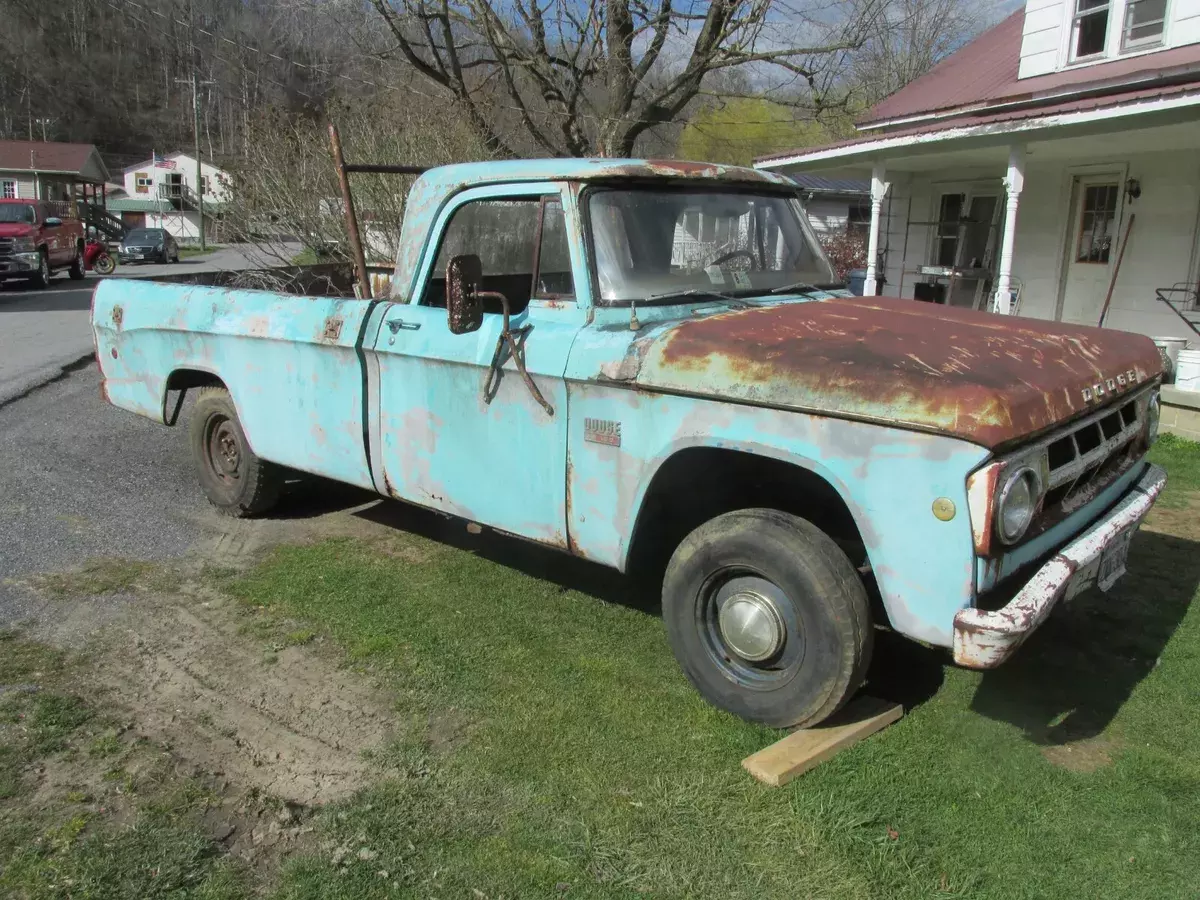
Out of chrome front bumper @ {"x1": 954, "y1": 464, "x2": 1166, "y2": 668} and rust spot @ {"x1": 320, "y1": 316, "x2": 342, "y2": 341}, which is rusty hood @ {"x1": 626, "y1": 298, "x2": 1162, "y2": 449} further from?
rust spot @ {"x1": 320, "y1": 316, "x2": 342, "y2": 341}

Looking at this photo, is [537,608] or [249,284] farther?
[249,284]

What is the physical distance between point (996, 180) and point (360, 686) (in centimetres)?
1220

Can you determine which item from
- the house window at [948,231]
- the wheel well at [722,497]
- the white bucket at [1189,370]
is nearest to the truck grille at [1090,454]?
the wheel well at [722,497]

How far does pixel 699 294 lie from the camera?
379 centimetres

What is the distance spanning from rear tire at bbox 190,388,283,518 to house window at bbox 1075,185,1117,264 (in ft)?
33.8

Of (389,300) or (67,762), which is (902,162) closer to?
(389,300)

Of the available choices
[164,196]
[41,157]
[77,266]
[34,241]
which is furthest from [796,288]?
[164,196]

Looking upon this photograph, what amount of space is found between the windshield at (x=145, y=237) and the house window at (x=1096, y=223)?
34118 millimetres

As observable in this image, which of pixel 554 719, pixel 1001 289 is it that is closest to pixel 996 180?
pixel 1001 289

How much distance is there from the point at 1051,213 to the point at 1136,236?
1.34 metres

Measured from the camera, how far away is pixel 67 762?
301 centimetres

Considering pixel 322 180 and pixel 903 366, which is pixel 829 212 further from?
pixel 903 366

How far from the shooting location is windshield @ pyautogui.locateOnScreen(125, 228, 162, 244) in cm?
3566

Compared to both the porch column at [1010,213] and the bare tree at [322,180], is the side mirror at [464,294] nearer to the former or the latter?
the porch column at [1010,213]
